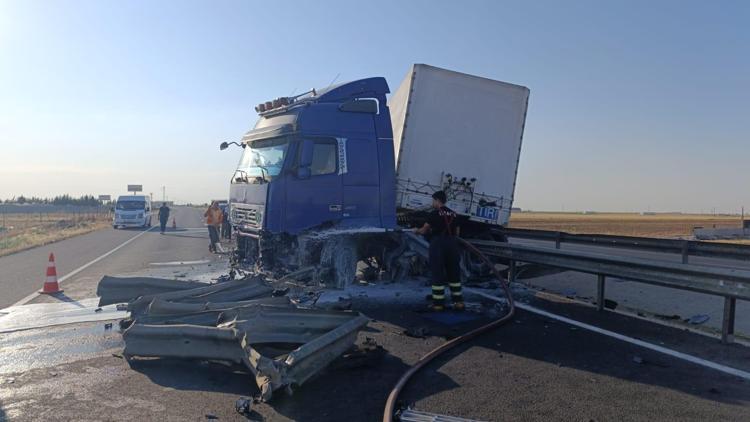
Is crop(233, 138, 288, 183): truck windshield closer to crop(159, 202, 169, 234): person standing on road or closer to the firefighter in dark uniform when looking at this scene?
the firefighter in dark uniform

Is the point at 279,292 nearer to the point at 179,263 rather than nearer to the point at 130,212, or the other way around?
the point at 179,263

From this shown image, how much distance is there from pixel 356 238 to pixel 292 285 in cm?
126

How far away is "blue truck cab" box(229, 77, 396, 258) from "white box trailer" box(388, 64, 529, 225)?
704 mm

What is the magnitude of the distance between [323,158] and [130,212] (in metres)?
33.6

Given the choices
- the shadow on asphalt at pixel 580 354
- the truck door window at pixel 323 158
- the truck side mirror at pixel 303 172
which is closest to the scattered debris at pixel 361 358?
the shadow on asphalt at pixel 580 354

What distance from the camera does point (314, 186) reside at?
952 centimetres

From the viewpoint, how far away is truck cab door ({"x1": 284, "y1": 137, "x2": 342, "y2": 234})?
9391 millimetres

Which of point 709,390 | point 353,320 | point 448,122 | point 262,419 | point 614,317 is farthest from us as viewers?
point 448,122

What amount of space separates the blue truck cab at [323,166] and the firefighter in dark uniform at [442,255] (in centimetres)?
157

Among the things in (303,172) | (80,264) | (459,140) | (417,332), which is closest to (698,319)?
(417,332)

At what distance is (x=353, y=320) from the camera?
5.85 m

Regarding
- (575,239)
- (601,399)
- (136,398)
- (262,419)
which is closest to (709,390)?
(601,399)

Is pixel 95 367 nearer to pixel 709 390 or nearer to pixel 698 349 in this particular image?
pixel 709 390

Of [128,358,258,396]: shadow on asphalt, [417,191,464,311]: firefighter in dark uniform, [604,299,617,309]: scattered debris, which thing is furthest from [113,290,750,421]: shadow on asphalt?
[604,299,617,309]: scattered debris
